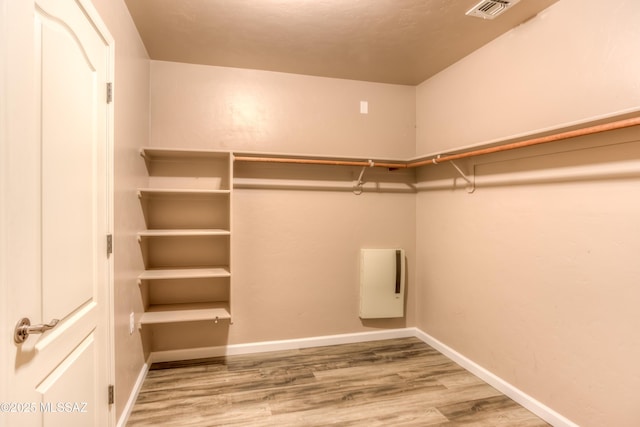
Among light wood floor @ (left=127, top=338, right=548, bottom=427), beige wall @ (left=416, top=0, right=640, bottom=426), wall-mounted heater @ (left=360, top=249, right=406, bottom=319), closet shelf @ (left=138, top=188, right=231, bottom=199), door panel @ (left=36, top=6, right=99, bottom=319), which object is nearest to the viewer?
door panel @ (left=36, top=6, right=99, bottom=319)

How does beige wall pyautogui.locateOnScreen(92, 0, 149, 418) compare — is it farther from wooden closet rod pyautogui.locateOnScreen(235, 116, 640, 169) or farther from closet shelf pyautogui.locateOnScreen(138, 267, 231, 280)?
wooden closet rod pyautogui.locateOnScreen(235, 116, 640, 169)

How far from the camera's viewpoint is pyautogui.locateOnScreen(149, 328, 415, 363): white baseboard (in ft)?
9.40

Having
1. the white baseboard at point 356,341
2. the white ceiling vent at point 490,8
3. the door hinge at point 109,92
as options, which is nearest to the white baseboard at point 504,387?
the white baseboard at point 356,341

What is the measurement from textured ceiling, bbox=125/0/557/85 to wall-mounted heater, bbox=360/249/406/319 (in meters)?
1.75

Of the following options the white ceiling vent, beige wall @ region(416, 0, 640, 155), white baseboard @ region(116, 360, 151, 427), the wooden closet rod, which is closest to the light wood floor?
white baseboard @ region(116, 360, 151, 427)

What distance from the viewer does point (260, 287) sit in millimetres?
3051

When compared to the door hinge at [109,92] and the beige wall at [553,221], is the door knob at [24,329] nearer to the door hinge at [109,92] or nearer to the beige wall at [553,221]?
the door hinge at [109,92]

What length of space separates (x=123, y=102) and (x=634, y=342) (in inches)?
121

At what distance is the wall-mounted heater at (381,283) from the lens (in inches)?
128

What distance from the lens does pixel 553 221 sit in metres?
2.06

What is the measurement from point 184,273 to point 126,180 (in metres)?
0.85

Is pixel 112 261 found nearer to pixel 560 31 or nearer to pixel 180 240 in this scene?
pixel 180 240

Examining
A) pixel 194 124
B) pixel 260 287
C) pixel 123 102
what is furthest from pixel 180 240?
pixel 123 102

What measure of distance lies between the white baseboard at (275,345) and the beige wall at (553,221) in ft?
2.10
